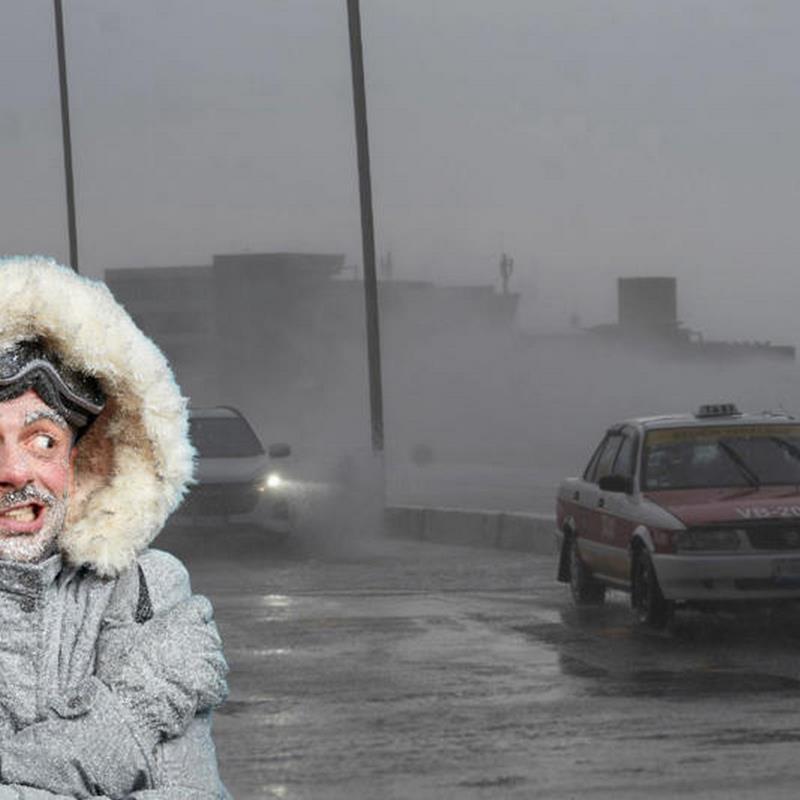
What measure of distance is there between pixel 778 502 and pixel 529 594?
4.28 meters

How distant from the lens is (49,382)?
307 cm

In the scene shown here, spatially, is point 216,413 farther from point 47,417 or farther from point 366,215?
point 47,417

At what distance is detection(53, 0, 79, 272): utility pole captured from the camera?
186 feet

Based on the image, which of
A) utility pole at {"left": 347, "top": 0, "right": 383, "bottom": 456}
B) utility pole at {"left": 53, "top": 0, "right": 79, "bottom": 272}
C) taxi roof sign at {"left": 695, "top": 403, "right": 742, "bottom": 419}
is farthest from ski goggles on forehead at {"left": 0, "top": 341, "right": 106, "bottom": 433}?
utility pole at {"left": 53, "top": 0, "right": 79, "bottom": 272}

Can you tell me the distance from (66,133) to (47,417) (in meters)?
55.4

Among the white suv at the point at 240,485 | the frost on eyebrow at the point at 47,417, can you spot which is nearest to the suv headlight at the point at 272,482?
the white suv at the point at 240,485

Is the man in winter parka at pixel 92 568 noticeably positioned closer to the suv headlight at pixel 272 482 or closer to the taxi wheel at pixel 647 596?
the taxi wheel at pixel 647 596

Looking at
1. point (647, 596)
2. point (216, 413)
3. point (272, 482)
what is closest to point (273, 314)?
point (216, 413)

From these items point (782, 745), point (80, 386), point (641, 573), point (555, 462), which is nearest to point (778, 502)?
point (641, 573)

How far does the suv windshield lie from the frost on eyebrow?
2666 cm

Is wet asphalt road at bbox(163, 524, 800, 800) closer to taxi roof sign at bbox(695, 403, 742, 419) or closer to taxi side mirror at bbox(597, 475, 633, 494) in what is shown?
taxi side mirror at bbox(597, 475, 633, 494)

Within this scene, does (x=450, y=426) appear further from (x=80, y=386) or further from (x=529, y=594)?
(x=80, y=386)

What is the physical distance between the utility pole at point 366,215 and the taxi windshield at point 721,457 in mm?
17069

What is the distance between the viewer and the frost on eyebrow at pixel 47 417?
3.04m
